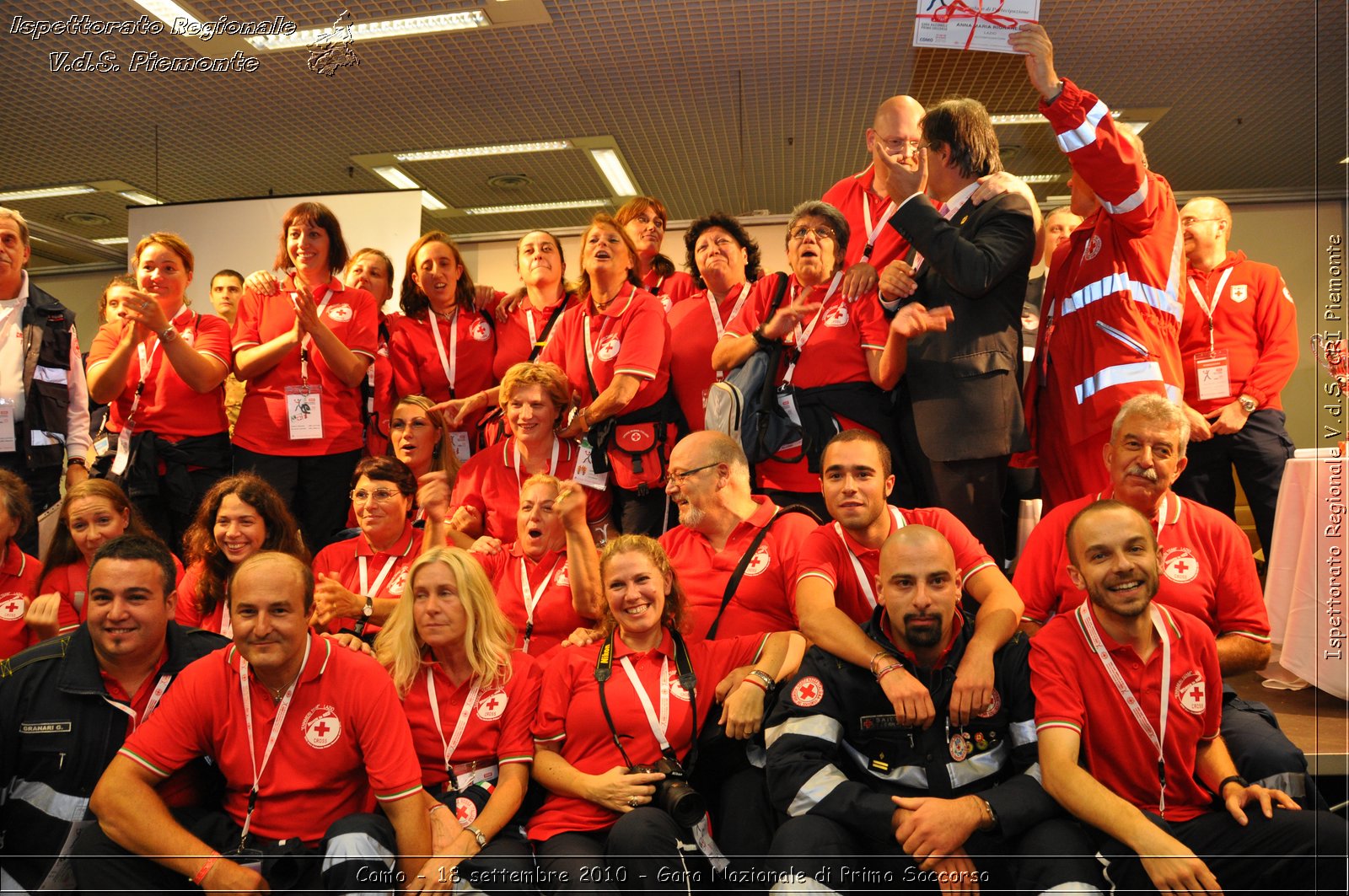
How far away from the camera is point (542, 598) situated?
11.1 ft

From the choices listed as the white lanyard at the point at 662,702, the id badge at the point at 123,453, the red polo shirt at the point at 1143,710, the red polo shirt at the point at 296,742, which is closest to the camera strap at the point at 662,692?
the white lanyard at the point at 662,702

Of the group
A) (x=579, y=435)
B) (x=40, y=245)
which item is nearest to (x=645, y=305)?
(x=579, y=435)

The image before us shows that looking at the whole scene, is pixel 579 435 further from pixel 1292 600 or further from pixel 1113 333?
pixel 1292 600

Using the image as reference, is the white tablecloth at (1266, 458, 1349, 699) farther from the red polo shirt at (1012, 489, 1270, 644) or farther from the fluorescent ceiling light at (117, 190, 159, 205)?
the fluorescent ceiling light at (117, 190, 159, 205)

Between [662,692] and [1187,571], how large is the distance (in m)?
1.55

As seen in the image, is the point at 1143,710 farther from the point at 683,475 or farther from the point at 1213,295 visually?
the point at 1213,295

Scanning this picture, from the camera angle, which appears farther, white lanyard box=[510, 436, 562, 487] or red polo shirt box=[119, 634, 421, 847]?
white lanyard box=[510, 436, 562, 487]

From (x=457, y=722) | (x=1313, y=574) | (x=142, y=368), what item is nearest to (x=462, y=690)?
(x=457, y=722)

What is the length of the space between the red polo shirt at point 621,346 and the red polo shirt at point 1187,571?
5.60ft

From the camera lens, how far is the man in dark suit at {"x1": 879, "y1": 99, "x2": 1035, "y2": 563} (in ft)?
9.90

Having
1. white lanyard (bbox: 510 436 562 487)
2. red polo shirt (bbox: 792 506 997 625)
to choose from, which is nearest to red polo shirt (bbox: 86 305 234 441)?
white lanyard (bbox: 510 436 562 487)

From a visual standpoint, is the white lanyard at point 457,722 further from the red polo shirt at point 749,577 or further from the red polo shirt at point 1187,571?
the red polo shirt at point 1187,571

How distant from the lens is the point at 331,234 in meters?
4.27

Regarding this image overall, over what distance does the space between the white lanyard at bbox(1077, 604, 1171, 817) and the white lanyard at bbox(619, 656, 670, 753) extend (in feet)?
3.84
